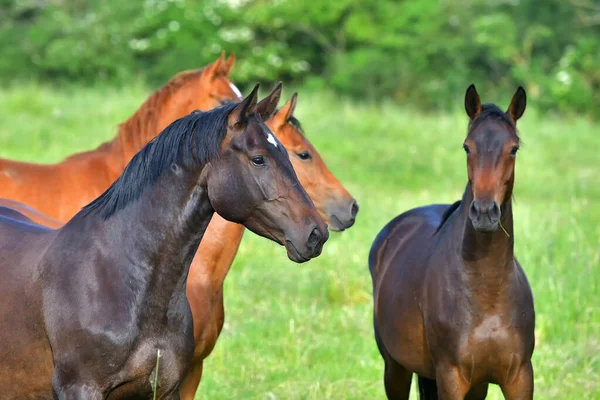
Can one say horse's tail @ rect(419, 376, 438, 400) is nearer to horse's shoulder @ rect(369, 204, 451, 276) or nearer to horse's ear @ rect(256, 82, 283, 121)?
horse's shoulder @ rect(369, 204, 451, 276)

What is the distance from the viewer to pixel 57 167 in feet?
21.4

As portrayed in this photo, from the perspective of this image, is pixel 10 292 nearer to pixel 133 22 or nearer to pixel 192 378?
pixel 192 378

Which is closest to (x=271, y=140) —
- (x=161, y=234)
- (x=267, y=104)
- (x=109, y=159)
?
(x=267, y=104)

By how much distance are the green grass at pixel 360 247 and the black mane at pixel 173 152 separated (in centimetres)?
226

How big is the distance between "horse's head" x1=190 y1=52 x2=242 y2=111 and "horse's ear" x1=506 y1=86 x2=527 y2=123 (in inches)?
71.9

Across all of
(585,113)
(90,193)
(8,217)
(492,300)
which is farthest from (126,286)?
(585,113)

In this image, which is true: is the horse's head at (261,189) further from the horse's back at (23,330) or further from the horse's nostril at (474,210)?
the horse's nostril at (474,210)

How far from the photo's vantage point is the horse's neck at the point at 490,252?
4.82 meters

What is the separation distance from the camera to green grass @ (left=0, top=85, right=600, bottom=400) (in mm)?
6395

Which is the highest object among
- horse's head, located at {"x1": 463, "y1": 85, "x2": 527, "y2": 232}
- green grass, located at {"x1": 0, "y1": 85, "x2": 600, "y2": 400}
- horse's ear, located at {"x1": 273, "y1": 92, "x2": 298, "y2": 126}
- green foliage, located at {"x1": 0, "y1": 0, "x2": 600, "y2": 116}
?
horse's head, located at {"x1": 463, "y1": 85, "x2": 527, "y2": 232}

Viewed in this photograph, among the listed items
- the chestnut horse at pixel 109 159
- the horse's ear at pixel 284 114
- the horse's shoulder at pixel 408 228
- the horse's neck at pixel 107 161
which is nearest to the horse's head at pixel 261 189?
the horse's ear at pixel 284 114

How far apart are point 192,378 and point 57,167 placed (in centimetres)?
217

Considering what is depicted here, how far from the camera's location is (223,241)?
16.9 ft

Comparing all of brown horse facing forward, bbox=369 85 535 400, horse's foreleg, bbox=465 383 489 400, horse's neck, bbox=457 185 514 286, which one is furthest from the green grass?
horse's neck, bbox=457 185 514 286
